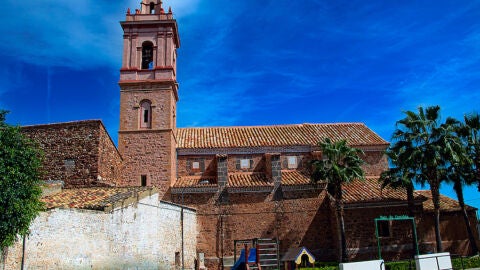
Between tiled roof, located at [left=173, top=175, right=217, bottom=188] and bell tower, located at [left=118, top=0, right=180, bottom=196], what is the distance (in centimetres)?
69

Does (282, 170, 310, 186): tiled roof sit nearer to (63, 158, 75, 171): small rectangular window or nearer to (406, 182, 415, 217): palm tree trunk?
(406, 182, 415, 217): palm tree trunk

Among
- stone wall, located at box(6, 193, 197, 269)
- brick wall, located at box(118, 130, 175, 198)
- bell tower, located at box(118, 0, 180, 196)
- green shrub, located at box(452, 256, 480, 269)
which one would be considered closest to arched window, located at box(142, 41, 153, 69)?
bell tower, located at box(118, 0, 180, 196)

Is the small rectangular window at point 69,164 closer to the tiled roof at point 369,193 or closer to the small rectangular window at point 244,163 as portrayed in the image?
the small rectangular window at point 244,163

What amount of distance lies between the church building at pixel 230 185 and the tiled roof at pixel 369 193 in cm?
6

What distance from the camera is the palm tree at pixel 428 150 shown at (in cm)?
2184

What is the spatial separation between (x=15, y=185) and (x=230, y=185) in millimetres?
15226

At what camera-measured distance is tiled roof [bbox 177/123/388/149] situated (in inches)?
1105

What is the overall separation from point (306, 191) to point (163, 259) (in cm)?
1058

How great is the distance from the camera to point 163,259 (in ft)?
62.8

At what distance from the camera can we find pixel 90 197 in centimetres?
1639

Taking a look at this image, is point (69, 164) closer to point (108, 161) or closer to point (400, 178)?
point (108, 161)

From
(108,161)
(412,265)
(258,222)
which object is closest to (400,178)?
(412,265)

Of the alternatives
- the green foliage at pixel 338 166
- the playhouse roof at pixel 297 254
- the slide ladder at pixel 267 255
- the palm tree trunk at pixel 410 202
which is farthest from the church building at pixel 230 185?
the green foliage at pixel 338 166

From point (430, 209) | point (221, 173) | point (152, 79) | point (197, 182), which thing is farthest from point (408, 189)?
point (152, 79)
